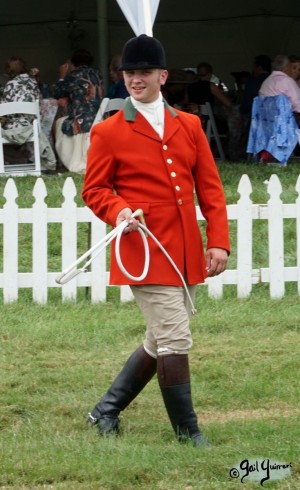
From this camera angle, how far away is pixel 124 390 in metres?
4.92

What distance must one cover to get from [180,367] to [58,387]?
1.42 m

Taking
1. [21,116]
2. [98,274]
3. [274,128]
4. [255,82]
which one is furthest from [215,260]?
[255,82]

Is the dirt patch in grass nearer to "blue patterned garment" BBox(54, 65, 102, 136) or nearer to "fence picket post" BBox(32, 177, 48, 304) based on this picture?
"fence picket post" BBox(32, 177, 48, 304)

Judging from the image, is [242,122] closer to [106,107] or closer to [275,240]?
[106,107]

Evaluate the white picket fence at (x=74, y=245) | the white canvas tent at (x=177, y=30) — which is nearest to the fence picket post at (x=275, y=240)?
the white picket fence at (x=74, y=245)

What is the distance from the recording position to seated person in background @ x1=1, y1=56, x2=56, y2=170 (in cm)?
1266

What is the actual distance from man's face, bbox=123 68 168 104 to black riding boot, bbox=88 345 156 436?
1083 mm

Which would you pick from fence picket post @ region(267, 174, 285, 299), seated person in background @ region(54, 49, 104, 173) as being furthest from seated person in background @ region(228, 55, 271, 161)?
fence picket post @ region(267, 174, 285, 299)

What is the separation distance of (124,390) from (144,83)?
52.9 inches

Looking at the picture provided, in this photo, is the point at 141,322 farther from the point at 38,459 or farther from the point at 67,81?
the point at 67,81

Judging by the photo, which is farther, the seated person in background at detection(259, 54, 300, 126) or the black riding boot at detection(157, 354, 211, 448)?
the seated person in background at detection(259, 54, 300, 126)

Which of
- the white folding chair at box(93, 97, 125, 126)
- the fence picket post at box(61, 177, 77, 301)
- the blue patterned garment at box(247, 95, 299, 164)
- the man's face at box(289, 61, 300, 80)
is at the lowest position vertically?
the fence picket post at box(61, 177, 77, 301)

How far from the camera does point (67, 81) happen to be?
13.4 m

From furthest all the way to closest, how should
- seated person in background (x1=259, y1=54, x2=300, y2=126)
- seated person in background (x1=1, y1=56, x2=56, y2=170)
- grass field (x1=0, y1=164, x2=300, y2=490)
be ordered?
seated person in background (x1=259, y1=54, x2=300, y2=126) → seated person in background (x1=1, y1=56, x2=56, y2=170) → grass field (x1=0, y1=164, x2=300, y2=490)
